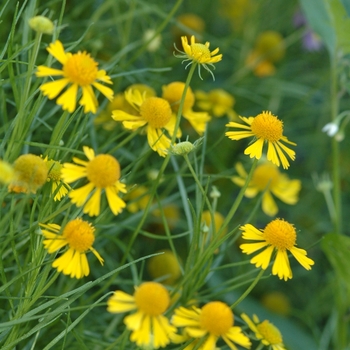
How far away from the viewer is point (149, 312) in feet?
1.15

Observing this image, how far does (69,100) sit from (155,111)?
4.8 inches

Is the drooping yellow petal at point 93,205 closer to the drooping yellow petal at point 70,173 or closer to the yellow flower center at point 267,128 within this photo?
the drooping yellow petal at point 70,173

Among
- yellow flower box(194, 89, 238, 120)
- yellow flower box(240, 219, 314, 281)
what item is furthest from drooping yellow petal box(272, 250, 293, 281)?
yellow flower box(194, 89, 238, 120)

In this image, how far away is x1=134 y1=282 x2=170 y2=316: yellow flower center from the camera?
352 mm

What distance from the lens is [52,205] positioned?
0.45 metres

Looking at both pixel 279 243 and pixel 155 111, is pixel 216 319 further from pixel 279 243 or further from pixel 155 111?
pixel 155 111

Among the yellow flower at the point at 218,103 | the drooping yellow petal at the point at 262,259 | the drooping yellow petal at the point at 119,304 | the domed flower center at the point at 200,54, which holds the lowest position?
the drooping yellow petal at the point at 119,304

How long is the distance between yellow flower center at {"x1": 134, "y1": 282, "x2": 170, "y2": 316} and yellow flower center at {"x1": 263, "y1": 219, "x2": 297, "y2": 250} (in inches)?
4.4

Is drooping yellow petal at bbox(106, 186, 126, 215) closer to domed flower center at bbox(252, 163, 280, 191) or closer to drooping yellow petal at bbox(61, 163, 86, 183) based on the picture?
drooping yellow petal at bbox(61, 163, 86, 183)

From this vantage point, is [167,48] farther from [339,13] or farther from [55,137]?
[55,137]

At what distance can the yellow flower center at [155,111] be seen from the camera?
494 millimetres

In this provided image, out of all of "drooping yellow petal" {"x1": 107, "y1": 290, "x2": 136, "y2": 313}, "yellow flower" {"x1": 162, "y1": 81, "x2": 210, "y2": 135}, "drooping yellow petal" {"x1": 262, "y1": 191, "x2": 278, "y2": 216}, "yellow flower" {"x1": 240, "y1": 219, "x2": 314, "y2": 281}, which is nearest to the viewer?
"drooping yellow petal" {"x1": 107, "y1": 290, "x2": 136, "y2": 313}

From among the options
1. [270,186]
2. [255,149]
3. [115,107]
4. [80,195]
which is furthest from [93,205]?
[270,186]

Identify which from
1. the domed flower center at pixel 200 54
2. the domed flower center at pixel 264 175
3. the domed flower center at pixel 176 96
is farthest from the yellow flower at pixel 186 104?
the domed flower center at pixel 264 175
